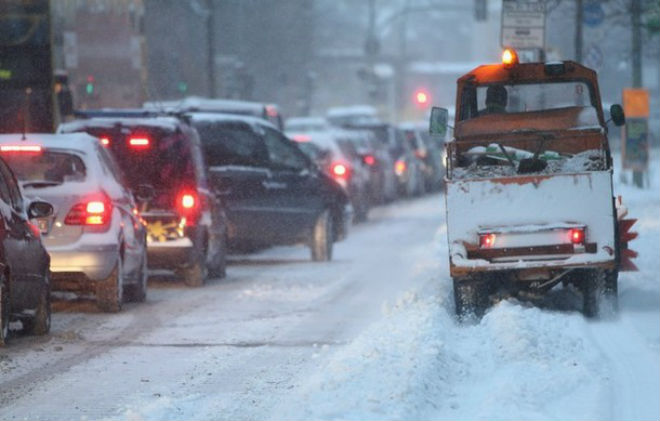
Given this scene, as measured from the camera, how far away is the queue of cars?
1361 cm

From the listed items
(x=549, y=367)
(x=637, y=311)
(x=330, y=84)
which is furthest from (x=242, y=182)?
(x=330, y=84)

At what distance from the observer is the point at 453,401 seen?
31.0 feet

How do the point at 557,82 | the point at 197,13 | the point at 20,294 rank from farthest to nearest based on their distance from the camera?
the point at 197,13 < the point at 557,82 < the point at 20,294

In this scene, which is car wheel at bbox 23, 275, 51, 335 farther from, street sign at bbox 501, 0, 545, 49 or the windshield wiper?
street sign at bbox 501, 0, 545, 49

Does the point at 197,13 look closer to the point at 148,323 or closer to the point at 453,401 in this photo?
the point at 148,323

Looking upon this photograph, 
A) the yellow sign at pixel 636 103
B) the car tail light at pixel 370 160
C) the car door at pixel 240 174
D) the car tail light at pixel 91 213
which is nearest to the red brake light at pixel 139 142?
the car tail light at pixel 91 213

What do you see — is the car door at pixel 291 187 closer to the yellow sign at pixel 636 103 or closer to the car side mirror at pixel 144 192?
the car side mirror at pixel 144 192

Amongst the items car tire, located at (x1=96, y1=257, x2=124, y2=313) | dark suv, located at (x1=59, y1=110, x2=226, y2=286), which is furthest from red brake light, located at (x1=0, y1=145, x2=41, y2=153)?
dark suv, located at (x1=59, y1=110, x2=226, y2=286)

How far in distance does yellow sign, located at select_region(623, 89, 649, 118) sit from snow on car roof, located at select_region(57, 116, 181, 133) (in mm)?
16174

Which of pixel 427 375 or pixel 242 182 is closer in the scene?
pixel 427 375

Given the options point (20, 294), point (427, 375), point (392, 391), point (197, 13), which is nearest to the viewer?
point (392, 391)

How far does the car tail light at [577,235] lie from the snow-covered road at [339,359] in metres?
0.61

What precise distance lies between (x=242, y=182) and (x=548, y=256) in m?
8.43

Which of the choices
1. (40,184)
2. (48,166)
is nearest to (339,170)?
(48,166)
